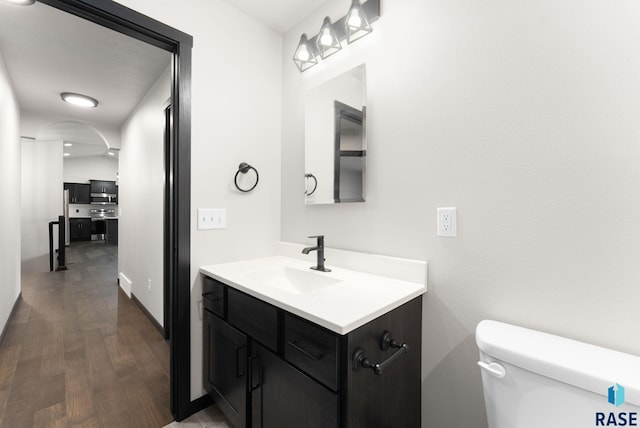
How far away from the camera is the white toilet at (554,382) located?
26.0 inches

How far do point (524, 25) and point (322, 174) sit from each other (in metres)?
1.08

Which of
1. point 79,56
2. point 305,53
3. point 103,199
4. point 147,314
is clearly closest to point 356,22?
point 305,53

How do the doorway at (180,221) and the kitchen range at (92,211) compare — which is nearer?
the doorway at (180,221)

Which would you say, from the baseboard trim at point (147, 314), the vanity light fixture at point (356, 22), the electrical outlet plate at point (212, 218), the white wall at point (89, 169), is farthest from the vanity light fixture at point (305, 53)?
the white wall at point (89, 169)

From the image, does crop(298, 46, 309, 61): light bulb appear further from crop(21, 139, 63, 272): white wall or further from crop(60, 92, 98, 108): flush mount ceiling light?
crop(21, 139, 63, 272): white wall

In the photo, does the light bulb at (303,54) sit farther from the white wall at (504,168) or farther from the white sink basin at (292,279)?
the white sink basin at (292,279)

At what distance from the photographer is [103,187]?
31.2 ft

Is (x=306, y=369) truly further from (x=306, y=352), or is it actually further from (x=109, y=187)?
(x=109, y=187)

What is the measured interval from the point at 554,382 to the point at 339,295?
0.67 meters

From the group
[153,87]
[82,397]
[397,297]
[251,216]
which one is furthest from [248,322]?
[153,87]

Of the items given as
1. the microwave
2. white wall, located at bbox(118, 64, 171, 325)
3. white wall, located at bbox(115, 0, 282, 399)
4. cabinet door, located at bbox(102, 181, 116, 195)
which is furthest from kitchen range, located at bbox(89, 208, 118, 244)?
white wall, located at bbox(115, 0, 282, 399)

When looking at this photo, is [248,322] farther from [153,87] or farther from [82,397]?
[153,87]

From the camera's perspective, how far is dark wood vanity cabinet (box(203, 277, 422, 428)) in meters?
0.86

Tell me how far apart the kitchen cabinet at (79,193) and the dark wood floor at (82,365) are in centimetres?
708
